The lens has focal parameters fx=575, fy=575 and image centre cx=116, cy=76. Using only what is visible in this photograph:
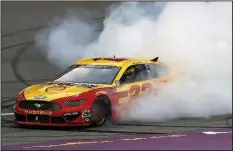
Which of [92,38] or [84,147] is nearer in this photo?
[84,147]

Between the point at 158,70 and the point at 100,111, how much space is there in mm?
2188

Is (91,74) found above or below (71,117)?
above

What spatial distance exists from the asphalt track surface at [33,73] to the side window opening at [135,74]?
994 millimetres

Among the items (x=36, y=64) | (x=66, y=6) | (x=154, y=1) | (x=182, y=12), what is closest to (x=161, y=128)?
(x=182, y=12)

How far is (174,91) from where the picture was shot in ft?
37.9

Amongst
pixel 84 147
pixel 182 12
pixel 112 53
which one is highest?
pixel 182 12

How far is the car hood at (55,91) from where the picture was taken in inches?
393

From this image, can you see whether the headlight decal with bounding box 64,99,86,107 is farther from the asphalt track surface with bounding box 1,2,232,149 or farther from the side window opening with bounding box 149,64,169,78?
the side window opening with bounding box 149,64,169,78

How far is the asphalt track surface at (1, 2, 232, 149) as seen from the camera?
31.1 ft

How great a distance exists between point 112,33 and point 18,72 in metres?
3.01

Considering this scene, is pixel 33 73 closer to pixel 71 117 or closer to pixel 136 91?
pixel 136 91

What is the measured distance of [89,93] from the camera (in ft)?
33.0

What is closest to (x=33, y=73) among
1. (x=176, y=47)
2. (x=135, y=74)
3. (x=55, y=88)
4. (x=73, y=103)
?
(x=176, y=47)

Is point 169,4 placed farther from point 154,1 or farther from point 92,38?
point 92,38
